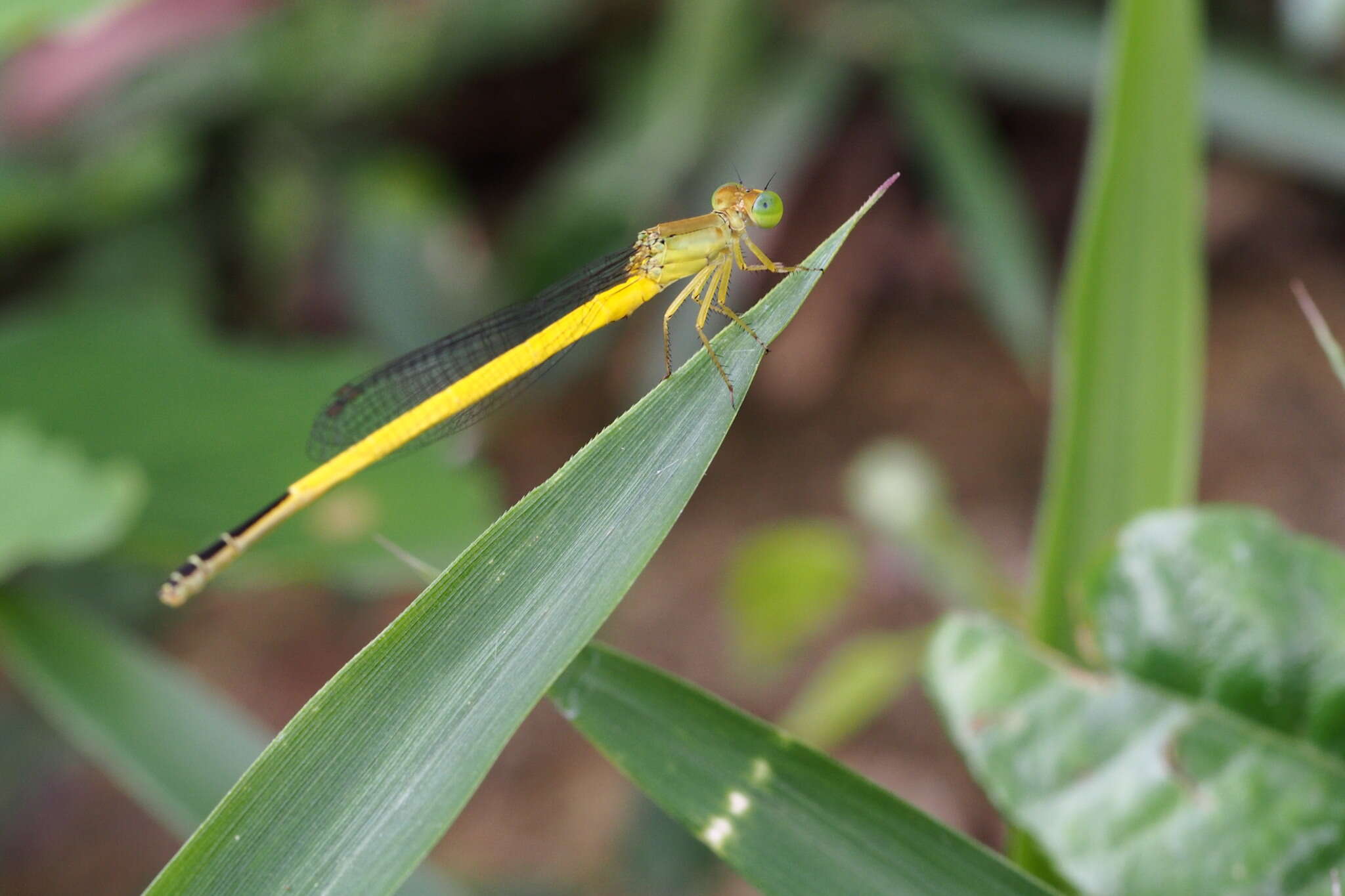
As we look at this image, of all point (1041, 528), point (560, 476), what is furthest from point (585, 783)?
point (560, 476)

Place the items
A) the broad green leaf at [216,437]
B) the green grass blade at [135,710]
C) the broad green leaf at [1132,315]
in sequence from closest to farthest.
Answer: the broad green leaf at [1132,315]
the green grass blade at [135,710]
the broad green leaf at [216,437]

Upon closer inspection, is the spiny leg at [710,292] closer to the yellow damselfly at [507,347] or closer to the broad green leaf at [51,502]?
the yellow damselfly at [507,347]

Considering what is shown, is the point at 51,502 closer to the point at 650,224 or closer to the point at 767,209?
the point at 767,209

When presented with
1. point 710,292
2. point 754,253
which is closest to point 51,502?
point 710,292

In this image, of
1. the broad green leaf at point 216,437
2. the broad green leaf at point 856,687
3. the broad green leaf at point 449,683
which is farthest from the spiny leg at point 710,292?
the broad green leaf at point 856,687

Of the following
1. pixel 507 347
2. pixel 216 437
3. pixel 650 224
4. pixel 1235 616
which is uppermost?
pixel 650 224

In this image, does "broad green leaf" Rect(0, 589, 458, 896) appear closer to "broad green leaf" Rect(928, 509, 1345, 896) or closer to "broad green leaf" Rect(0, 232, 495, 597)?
"broad green leaf" Rect(0, 232, 495, 597)
